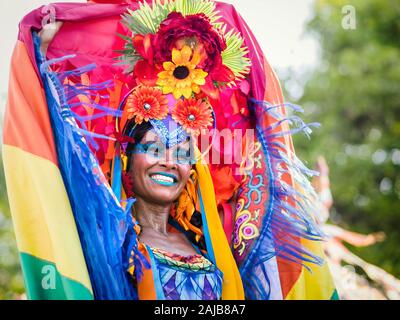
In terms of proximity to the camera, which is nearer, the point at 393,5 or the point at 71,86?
the point at 71,86

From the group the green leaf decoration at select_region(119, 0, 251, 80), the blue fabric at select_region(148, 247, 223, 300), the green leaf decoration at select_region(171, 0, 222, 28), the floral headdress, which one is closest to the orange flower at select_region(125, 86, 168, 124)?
the floral headdress

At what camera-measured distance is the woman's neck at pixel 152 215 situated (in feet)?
9.98

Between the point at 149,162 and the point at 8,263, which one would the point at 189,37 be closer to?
the point at 149,162

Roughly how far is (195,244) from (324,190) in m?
2.26

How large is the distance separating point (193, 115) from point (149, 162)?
0.81 ft

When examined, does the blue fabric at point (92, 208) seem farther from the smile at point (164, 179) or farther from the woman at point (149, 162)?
the smile at point (164, 179)

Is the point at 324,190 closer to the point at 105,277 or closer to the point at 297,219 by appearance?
the point at 297,219

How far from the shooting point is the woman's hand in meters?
2.83

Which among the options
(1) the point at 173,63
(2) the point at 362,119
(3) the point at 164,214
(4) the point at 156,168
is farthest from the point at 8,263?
(2) the point at 362,119

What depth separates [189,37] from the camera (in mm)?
2980

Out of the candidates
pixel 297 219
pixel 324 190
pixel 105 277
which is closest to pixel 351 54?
pixel 324 190

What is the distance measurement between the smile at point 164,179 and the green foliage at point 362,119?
18.3ft

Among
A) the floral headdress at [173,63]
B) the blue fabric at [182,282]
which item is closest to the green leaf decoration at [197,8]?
the floral headdress at [173,63]
